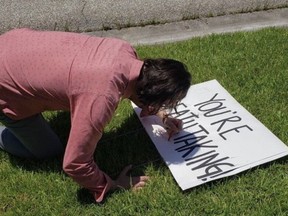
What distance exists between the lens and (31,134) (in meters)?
2.76

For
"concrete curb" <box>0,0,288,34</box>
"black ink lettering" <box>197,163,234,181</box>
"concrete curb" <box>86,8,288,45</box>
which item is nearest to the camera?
"black ink lettering" <box>197,163,234,181</box>

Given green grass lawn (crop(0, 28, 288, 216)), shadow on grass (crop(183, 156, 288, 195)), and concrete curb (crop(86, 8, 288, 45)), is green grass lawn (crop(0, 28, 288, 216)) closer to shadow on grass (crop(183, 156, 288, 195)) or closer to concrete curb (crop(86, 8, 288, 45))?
shadow on grass (crop(183, 156, 288, 195))

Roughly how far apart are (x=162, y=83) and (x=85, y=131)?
42 centimetres

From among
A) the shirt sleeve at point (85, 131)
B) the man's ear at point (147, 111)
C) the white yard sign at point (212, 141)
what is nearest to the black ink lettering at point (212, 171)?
the white yard sign at point (212, 141)

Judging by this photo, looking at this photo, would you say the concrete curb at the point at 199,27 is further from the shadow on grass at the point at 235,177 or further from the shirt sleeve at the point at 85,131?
the shirt sleeve at the point at 85,131

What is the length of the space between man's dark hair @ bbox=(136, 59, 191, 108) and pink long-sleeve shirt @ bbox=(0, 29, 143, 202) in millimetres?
55

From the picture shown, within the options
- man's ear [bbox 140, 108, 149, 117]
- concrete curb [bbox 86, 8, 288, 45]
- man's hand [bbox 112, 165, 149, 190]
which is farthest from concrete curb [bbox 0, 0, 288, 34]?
man's hand [bbox 112, 165, 149, 190]

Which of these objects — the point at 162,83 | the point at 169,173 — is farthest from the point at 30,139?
the point at 162,83

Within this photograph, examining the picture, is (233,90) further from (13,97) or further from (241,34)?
Result: (13,97)

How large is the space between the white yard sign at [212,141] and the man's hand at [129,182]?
0.17 meters

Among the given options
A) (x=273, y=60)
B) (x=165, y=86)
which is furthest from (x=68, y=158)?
(x=273, y=60)

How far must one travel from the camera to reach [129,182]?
2.59 meters

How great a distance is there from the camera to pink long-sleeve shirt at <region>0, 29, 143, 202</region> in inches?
86.4

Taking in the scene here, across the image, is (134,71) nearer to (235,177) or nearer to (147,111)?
(147,111)
